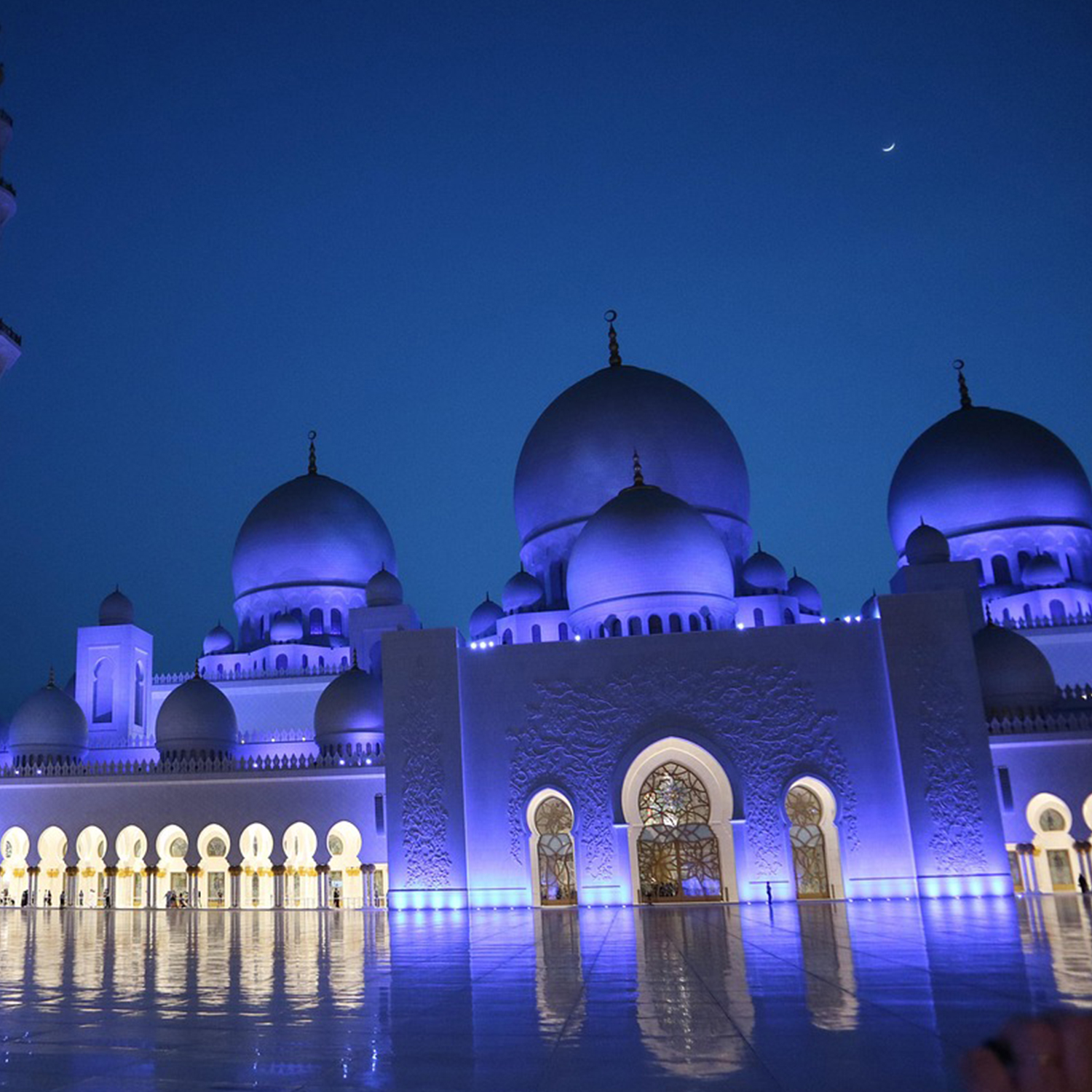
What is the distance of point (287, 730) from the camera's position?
67.6ft

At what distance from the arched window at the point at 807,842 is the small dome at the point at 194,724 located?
9.31 metres

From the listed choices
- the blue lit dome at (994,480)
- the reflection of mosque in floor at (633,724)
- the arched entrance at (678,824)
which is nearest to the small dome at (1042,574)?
the reflection of mosque in floor at (633,724)

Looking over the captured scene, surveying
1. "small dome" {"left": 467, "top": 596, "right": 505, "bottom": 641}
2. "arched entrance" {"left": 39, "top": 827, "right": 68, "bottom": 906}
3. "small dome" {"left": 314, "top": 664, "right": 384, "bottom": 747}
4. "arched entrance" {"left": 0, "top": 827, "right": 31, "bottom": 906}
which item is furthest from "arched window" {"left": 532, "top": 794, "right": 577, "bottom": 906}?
"arched entrance" {"left": 0, "top": 827, "right": 31, "bottom": 906}

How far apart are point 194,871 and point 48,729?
4251 millimetres

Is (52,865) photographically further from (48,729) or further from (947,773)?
(947,773)

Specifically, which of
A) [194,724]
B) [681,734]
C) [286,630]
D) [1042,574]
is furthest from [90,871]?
[1042,574]

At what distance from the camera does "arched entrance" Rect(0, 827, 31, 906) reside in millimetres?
17812

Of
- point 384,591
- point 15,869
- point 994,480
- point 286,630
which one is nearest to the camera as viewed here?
point 15,869

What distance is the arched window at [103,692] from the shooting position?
21281 millimetres

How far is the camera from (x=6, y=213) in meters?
13.8

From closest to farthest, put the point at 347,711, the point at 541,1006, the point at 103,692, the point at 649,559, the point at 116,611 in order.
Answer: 1. the point at 541,1006
2. the point at 649,559
3. the point at 347,711
4. the point at 103,692
5. the point at 116,611

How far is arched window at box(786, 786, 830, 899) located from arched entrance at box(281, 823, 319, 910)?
695 cm

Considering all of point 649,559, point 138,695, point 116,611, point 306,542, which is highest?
point 306,542

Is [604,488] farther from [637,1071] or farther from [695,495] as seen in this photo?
[637,1071]
